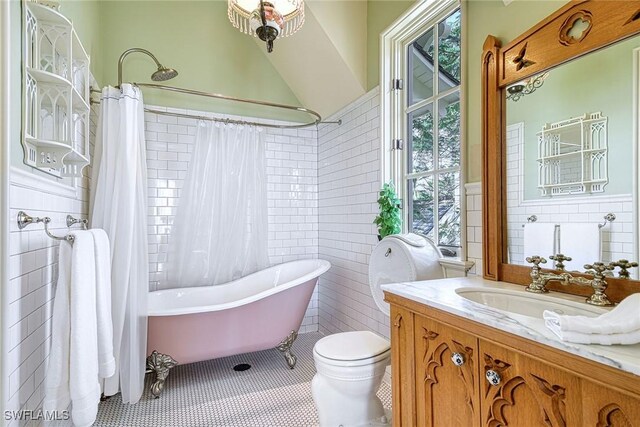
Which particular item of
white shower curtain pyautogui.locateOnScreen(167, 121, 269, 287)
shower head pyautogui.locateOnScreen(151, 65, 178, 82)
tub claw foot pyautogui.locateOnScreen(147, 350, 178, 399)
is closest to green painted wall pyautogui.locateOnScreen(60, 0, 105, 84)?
shower head pyautogui.locateOnScreen(151, 65, 178, 82)

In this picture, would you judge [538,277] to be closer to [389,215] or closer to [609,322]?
[609,322]

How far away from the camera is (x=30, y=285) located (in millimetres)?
1352

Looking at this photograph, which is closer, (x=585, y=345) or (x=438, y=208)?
(x=585, y=345)

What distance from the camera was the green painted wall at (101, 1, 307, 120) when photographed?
2865 mm

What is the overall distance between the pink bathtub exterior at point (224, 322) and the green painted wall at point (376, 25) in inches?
63.1

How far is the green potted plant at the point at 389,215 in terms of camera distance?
223 centimetres

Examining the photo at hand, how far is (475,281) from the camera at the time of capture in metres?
1.50

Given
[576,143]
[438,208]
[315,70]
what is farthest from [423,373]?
[315,70]

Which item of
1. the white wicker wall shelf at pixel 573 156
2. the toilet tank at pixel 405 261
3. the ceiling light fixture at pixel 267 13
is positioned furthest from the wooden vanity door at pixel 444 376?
the ceiling light fixture at pixel 267 13

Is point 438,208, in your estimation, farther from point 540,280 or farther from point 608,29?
point 608,29

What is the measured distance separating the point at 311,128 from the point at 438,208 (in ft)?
6.02

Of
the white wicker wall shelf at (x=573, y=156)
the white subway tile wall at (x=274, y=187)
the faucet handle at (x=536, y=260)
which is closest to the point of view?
the white wicker wall shelf at (x=573, y=156)

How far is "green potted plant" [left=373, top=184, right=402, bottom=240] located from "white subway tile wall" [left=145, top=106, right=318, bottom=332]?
1.34m

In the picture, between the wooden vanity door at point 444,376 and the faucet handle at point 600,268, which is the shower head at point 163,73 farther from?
the faucet handle at point 600,268
